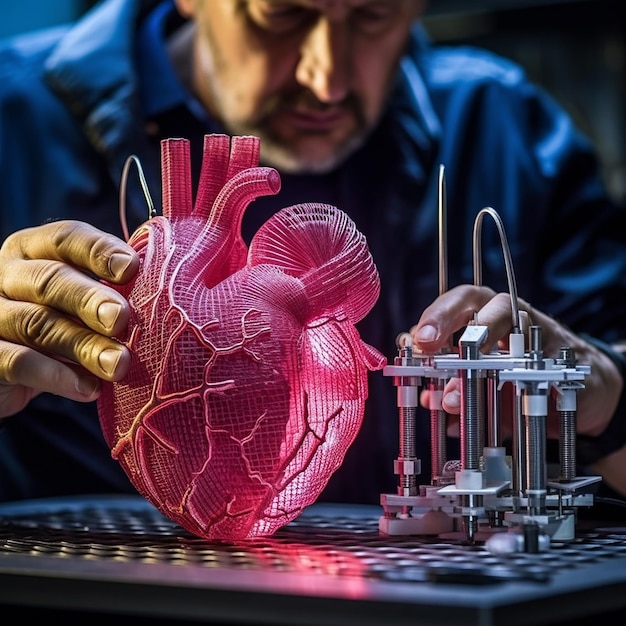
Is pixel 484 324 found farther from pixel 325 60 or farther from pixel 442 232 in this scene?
pixel 325 60

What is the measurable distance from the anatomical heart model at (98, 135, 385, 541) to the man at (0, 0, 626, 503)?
25.5 inches

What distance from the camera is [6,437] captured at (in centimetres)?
171

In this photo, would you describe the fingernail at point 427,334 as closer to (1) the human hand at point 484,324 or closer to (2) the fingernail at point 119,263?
(1) the human hand at point 484,324

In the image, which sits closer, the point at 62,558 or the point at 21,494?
the point at 62,558

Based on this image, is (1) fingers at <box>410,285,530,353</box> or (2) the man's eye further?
(2) the man's eye

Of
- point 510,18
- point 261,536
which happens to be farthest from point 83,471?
point 510,18

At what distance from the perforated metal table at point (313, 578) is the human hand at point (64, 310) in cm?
14

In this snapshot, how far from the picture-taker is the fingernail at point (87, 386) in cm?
91

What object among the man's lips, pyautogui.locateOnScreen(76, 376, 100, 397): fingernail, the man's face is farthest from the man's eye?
pyautogui.locateOnScreen(76, 376, 100, 397): fingernail

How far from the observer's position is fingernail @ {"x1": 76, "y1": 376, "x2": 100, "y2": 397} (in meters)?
0.91

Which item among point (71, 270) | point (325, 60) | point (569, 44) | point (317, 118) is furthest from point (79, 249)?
point (569, 44)

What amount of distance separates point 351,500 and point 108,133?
683 millimetres

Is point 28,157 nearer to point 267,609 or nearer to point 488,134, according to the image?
point 488,134

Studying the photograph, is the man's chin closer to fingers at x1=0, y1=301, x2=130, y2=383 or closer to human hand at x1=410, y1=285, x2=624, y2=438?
human hand at x1=410, y1=285, x2=624, y2=438
